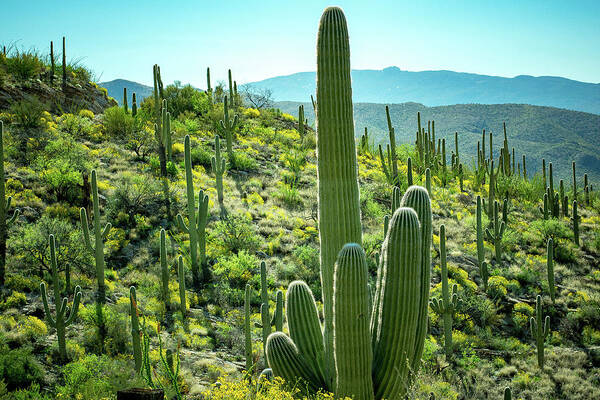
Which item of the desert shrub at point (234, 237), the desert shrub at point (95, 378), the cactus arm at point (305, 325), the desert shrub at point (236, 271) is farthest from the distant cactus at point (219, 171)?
the cactus arm at point (305, 325)

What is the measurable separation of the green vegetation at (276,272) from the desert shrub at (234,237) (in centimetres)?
6

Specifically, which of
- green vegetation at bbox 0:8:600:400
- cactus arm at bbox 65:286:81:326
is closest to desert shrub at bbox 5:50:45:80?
green vegetation at bbox 0:8:600:400

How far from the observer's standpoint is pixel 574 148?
245 feet

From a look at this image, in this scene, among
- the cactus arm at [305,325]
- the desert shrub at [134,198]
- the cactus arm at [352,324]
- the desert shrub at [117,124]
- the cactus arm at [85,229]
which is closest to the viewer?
the cactus arm at [352,324]

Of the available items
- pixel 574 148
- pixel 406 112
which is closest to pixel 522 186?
pixel 574 148

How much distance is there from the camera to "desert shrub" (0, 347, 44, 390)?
25.1ft

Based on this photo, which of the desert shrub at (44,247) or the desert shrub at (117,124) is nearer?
the desert shrub at (44,247)

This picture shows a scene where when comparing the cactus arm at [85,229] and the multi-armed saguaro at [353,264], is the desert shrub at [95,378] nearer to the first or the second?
the cactus arm at [85,229]

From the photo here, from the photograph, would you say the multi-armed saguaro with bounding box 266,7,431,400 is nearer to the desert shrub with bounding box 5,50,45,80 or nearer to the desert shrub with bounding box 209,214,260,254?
the desert shrub with bounding box 209,214,260,254

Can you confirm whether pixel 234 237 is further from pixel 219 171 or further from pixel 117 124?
pixel 117 124

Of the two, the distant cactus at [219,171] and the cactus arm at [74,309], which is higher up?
the distant cactus at [219,171]

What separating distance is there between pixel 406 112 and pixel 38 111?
84.0 m

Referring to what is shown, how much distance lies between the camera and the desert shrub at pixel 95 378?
733 centimetres

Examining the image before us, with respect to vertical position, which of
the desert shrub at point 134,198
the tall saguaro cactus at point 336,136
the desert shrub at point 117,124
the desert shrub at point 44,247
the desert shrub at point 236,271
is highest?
the desert shrub at point 117,124
